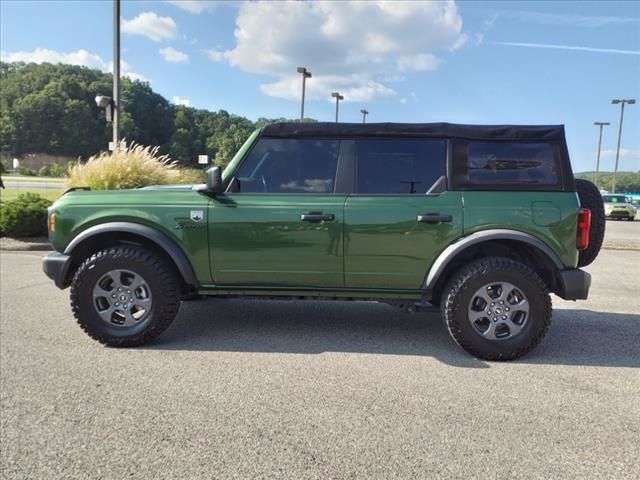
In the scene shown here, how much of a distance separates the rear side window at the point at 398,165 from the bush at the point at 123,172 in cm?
733

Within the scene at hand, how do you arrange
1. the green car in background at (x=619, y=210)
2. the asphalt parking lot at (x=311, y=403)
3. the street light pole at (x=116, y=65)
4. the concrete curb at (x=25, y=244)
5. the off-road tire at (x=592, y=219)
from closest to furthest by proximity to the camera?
the asphalt parking lot at (x=311, y=403) → the off-road tire at (x=592, y=219) → the concrete curb at (x=25, y=244) → the street light pole at (x=116, y=65) → the green car in background at (x=619, y=210)

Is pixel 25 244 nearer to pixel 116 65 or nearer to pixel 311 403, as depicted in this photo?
pixel 116 65

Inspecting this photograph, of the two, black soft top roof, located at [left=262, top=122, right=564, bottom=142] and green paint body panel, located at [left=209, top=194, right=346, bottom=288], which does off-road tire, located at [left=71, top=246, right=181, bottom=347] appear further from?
black soft top roof, located at [left=262, top=122, right=564, bottom=142]

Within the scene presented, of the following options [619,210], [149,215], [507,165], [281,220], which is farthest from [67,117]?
[507,165]

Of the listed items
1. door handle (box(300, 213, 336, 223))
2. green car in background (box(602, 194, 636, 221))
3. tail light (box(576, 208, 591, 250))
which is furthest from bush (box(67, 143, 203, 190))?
green car in background (box(602, 194, 636, 221))

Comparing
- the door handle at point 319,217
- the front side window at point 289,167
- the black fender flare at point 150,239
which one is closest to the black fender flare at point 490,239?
the door handle at point 319,217

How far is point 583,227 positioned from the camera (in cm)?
362

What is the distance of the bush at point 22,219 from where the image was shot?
9609 mm

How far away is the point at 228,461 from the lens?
2.28 metres

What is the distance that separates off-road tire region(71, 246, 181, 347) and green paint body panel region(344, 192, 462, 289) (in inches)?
61.2

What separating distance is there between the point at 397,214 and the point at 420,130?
2.50 ft

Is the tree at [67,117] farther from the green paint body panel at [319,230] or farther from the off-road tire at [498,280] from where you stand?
the off-road tire at [498,280]

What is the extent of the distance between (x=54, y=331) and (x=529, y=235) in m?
4.31

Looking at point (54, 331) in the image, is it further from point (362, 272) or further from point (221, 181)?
point (362, 272)
